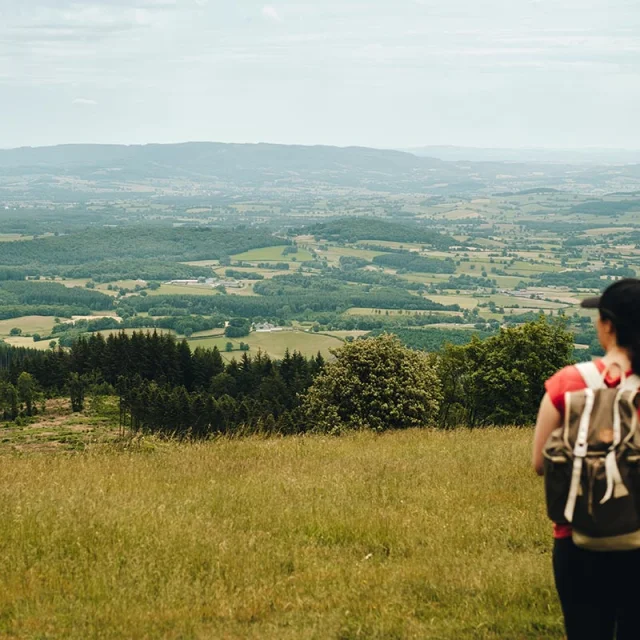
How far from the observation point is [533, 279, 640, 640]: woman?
4.40 m

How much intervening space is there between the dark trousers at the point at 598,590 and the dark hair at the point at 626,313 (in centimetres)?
101

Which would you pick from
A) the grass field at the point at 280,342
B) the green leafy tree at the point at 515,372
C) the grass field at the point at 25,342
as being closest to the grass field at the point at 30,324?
the grass field at the point at 25,342

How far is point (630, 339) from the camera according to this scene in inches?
174

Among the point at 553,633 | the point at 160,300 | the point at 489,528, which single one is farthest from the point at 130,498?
the point at 160,300

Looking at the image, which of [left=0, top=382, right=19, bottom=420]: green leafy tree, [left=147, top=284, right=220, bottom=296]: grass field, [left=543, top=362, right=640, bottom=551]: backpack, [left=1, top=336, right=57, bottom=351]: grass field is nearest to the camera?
[left=543, top=362, right=640, bottom=551]: backpack

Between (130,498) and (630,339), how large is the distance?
6577 millimetres

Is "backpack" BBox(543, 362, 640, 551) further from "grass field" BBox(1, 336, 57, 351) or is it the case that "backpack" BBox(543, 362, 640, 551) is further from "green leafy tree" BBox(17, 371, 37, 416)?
"grass field" BBox(1, 336, 57, 351)

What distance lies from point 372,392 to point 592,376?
72.7 ft

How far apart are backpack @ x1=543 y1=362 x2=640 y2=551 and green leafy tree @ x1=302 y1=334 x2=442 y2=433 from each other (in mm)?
21451

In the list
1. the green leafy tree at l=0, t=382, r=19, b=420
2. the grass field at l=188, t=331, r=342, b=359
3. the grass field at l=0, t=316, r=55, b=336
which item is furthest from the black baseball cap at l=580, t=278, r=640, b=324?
the grass field at l=0, t=316, r=55, b=336

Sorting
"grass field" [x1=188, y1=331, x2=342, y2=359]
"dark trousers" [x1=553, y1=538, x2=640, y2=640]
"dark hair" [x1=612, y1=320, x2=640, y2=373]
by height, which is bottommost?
"grass field" [x1=188, y1=331, x2=342, y2=359]

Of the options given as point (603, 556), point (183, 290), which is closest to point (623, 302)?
point (603, 556)

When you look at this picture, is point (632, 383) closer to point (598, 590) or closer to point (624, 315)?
point (624, 315)

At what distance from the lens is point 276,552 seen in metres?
7.72
